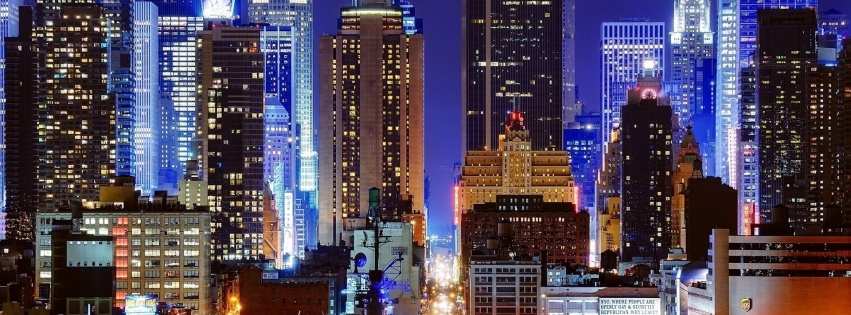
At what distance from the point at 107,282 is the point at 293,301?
40.8 meters

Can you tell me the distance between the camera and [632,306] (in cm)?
13900

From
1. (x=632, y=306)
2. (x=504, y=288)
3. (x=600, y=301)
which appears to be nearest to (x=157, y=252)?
(x=504, y=288)

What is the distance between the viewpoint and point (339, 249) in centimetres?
19575

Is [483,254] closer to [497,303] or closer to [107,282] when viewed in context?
[497,303]

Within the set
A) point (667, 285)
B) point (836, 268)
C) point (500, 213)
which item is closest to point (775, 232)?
point (836, 268)

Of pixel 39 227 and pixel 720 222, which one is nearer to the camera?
pixel 39 227

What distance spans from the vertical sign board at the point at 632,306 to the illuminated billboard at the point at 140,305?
159 feet

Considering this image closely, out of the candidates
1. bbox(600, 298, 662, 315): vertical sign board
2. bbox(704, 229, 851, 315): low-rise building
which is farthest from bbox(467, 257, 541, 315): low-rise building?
bbox(704, 229, 851, 315): low-rise building

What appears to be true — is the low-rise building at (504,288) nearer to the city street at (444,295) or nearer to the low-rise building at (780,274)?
the city street at (444,295)

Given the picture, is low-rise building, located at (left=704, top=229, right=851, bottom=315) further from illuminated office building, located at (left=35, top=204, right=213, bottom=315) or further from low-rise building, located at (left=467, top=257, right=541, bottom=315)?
low-rise building, located at (left=467, top=257, right=541, bottom=315)

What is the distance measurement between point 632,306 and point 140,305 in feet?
169

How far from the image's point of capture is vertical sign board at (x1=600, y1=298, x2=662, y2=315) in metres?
138

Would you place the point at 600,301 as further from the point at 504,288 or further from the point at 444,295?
the point at 444,295

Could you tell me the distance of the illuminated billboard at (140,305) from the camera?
9844cm
